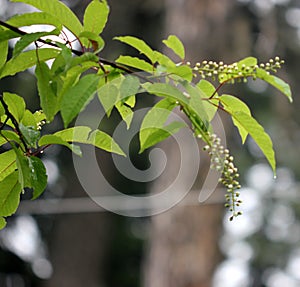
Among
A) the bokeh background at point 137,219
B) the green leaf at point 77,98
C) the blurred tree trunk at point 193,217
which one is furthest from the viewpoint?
the bokeh background at point 137,219

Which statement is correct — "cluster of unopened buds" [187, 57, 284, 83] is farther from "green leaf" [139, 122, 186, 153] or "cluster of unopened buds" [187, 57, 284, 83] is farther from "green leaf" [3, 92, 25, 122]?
"green leaf" [3, 92, 25, 122]

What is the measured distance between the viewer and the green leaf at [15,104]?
699 millimetres

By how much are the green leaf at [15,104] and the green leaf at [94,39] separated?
0.29 feet

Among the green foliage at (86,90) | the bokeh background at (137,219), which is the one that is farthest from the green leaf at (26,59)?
the bokeh background at (137,219)

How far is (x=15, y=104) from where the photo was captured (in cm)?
71

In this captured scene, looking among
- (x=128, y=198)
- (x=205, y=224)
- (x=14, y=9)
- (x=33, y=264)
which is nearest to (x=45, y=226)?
(x=33, y=264)

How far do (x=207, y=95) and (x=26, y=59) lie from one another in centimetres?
18

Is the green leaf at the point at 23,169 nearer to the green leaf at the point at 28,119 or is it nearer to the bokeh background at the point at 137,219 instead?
the green leaf at the point at 28,119

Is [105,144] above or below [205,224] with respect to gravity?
below

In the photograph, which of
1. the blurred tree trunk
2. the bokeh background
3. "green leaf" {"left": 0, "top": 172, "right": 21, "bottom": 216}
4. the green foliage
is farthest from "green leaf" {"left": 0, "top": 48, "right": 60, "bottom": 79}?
the bokeh background

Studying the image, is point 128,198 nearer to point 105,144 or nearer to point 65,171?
point 65,171

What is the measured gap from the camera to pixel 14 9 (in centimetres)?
495

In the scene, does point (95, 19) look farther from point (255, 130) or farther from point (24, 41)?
point (255, 130)

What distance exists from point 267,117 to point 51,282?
218cm
